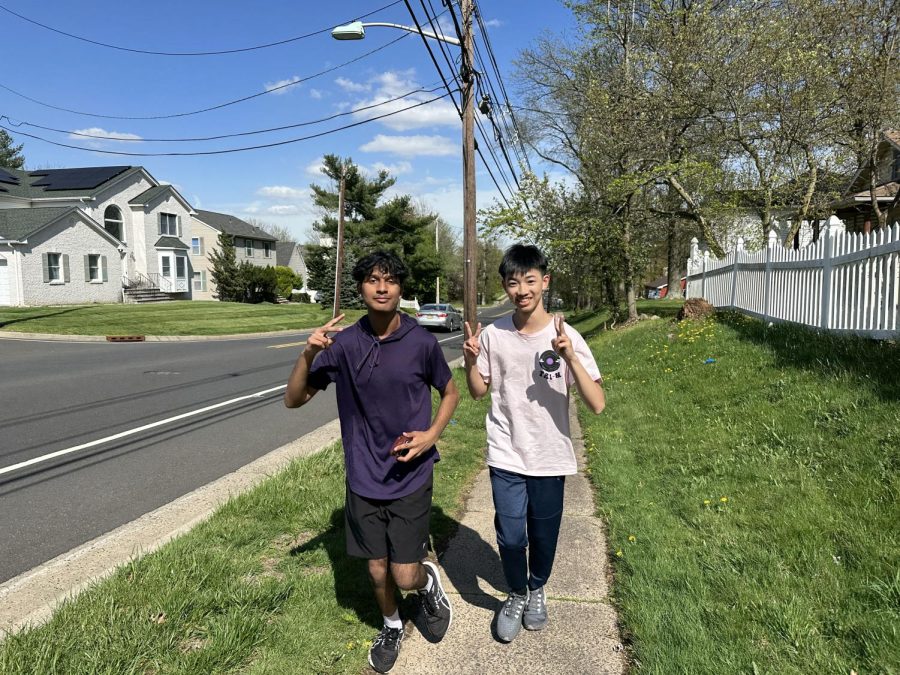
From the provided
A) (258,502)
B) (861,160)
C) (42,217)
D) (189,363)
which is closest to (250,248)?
Result: (42,217)

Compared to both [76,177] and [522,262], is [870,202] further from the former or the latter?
[76,177]

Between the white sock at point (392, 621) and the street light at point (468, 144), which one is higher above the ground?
the street light at point (468, 144)

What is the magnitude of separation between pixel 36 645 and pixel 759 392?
18.6ft

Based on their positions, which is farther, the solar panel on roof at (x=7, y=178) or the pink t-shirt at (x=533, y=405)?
the solar panel on roof at (x=7, y=178)

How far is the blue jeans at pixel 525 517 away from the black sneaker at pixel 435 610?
1.11 ft

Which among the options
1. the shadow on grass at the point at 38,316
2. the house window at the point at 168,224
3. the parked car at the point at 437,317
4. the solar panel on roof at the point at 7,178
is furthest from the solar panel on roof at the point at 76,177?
the parked car at the point at 437,317

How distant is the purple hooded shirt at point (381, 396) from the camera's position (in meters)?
2.53

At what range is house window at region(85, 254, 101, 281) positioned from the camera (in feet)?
99.9

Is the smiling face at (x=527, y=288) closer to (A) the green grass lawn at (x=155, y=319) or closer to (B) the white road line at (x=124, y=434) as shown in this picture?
(B) the white road line at (x=124, y=434)

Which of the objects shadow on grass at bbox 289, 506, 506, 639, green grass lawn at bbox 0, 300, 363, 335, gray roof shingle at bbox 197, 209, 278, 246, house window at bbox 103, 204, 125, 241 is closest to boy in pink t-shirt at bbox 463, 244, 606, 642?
shadow on grass at bbox 289, 506, 506, 639

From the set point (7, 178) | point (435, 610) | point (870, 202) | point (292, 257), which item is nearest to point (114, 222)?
point (7, 178)

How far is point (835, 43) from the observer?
12.3 m

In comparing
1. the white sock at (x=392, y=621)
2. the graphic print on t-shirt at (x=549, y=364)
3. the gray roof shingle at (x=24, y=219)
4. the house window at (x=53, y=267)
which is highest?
the gray roof shingle at (x=24, y=219)

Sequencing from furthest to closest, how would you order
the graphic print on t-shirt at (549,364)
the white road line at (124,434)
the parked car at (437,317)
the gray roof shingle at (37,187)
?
the gray roof shingle at (37,187) → the parked car at (437,317) → the white road line at (124,434) → the graphic print on t-shirt at (549,364)
